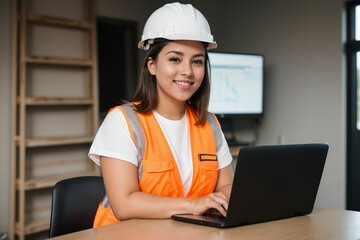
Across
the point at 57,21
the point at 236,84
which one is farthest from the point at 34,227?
the point at 236,84

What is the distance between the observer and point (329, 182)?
130 inches

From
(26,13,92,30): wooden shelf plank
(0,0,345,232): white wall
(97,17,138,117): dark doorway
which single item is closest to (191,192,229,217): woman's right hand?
(0,0,345,232): white wall

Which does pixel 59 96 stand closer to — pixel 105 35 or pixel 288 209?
→ pixel 105 35

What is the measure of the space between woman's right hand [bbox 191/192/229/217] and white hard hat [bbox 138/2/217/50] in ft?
1.79

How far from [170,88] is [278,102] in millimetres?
2306

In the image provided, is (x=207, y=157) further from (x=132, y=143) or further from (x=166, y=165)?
(x=132, y=143)

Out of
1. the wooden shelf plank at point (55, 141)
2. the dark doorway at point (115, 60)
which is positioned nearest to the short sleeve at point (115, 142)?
the wooden shelf plank at point (55, 141)

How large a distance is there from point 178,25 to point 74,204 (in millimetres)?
770

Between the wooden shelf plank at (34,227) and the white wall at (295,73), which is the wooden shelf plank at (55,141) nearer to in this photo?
the white wall at (295,73)

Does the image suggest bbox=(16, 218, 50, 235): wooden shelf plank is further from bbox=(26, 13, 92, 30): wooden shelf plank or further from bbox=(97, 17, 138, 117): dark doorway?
bbox=(26, 13, 92, 30): wooden shelf plank

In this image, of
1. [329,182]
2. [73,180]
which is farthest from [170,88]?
[329,182]

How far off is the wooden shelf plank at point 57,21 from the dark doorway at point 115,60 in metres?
0.36

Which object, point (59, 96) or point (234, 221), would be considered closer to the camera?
point (234, 221)

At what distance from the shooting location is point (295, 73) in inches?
A: 140
